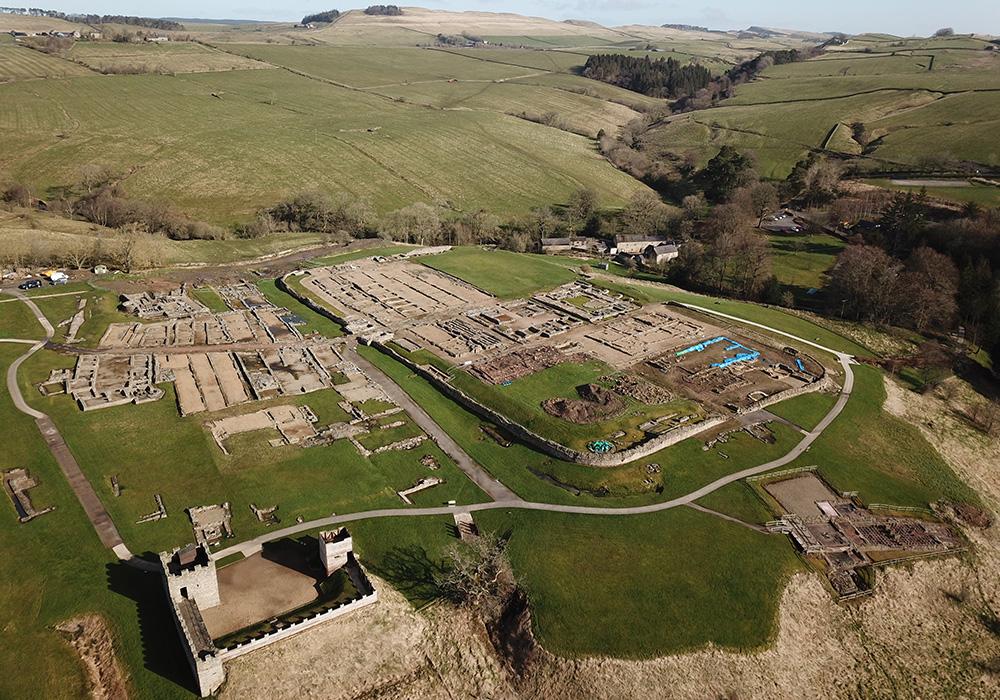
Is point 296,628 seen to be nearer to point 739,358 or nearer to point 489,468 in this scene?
point 489,468

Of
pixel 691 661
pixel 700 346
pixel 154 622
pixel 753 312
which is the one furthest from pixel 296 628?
pixel 753 312

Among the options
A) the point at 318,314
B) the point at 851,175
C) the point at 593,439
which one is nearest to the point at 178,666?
the point at 593,439

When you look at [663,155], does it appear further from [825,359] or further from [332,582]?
[332,582]

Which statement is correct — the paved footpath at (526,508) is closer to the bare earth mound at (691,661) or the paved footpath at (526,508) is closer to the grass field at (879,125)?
the bare earth mound at (691,661)

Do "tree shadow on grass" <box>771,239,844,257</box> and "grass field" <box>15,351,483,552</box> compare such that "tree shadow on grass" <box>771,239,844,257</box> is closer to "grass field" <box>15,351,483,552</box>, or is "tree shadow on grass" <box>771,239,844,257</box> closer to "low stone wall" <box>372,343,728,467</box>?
"low stone wall" <box>372,343,728,467</box>

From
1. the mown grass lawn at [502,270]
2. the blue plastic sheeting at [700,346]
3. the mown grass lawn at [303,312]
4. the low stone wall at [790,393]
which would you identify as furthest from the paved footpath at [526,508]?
the mown grass lawn at [502,270]

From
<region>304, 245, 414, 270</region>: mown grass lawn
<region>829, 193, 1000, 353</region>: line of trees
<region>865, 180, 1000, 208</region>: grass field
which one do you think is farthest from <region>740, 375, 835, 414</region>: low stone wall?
<region>304, 245, 414, 270</region>: mown grass lawn

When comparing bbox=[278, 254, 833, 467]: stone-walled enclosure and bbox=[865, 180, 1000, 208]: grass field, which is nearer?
bbox=[278, 254, 833, 467]: stone-walled enclosure
